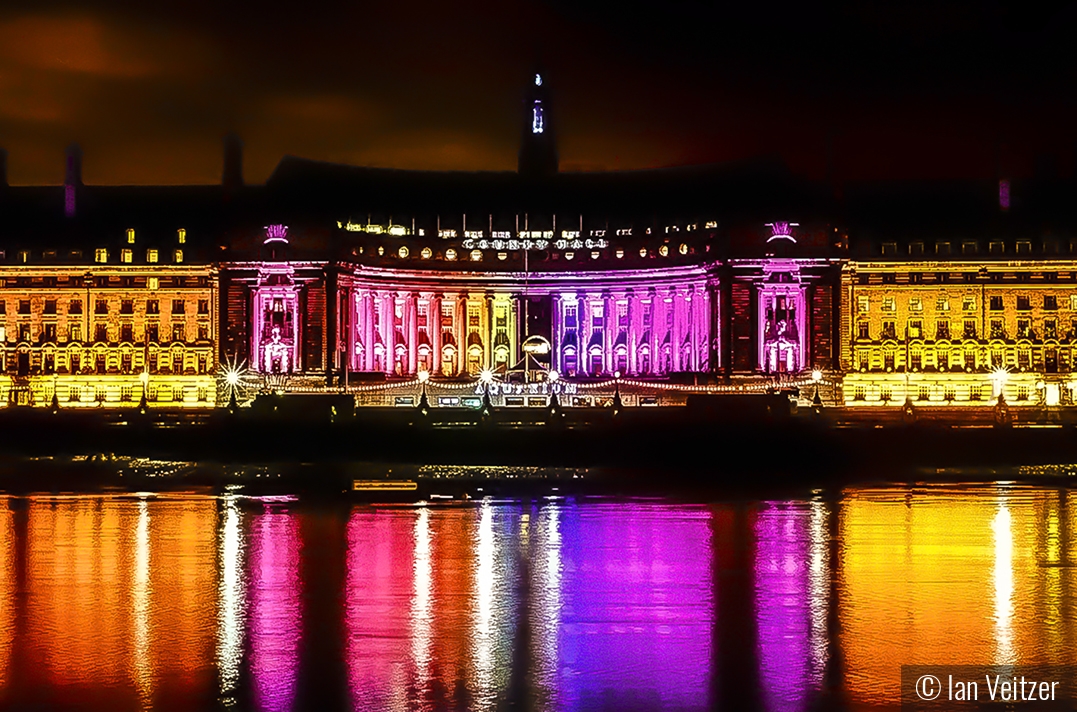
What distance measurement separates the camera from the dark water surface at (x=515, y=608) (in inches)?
502

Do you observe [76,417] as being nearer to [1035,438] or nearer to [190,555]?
[1035,438]

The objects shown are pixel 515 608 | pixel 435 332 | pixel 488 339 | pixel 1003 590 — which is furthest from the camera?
pixel 488 339

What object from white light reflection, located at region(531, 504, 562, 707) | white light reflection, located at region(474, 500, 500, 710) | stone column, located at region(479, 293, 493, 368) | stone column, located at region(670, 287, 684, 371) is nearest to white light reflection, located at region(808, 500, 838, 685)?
white light reflection, located at region(531, 504, 562, 707)

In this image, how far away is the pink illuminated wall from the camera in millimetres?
12656

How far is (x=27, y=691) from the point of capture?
12.5m

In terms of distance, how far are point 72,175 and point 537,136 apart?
40401 millimetres

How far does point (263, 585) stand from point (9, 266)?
106609 millimetres

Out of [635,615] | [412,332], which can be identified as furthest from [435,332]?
[635,615]

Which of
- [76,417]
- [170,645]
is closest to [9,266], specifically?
[76,417]

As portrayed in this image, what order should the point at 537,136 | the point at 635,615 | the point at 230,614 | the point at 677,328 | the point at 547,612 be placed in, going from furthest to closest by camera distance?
the point at 537,136 → the point at 677,328 → the point at 547,612 → the point at 635,615 → the point at 230,614

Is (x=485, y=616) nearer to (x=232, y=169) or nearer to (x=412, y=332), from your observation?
(x=412, y=332)

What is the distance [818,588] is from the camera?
18.4 m

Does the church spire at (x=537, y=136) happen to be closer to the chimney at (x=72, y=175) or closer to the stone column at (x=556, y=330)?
the stone column at (x=556, y=330)

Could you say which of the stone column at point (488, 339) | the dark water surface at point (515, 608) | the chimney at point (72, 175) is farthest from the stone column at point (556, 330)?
the dark water surface at point (515, 608)
